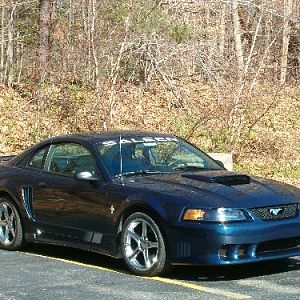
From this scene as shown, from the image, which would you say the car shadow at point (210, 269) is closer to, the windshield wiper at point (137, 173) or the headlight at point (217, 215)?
the headlight at point (217, 215)

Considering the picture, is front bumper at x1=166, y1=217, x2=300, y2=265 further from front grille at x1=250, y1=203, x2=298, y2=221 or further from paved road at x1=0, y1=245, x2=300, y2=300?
paved road at x1=0, y1=245, x2=300, y2=300

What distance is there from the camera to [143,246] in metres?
7.02

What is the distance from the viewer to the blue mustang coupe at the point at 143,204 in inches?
261

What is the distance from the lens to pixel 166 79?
20781 mm

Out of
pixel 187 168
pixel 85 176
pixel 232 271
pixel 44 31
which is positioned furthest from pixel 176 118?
pixel 232 271

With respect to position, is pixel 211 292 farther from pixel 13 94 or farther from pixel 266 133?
pixel 13 94

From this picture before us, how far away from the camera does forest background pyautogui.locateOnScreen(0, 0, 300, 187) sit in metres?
18.2

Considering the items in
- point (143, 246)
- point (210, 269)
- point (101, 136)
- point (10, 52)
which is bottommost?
point (210, 269)

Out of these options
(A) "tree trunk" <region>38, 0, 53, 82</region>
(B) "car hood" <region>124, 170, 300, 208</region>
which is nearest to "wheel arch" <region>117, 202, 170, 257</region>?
(B) "car hood" <region>124, 170, 300, 208</region>

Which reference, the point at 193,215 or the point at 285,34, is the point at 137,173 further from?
the point at 285,34

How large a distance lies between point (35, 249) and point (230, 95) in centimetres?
987

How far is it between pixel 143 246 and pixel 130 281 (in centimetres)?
37

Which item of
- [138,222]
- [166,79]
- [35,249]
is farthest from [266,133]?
[138,222]

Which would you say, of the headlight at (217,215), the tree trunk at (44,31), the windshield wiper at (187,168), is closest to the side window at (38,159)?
the windshield wiper at (187,168)
